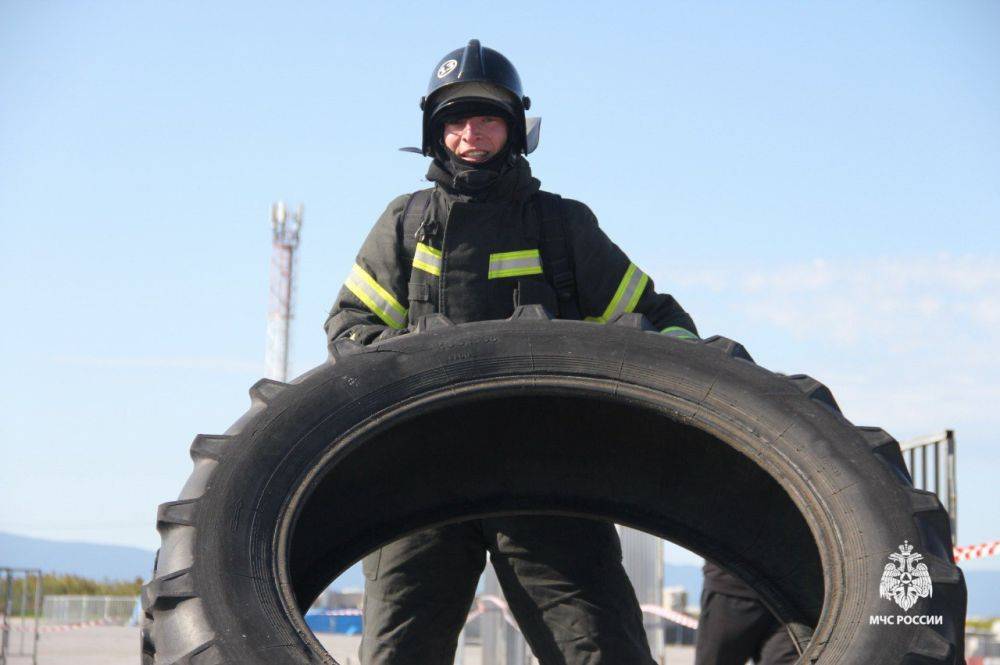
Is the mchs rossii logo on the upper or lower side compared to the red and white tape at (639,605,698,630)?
lower

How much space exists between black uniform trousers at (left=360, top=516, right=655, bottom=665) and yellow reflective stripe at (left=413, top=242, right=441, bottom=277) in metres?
0.81

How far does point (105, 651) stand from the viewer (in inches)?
608

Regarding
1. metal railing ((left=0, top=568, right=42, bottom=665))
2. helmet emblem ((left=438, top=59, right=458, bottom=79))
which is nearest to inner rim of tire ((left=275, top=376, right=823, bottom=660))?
helmet emblem ((left=438, top=59, right=458, bottom=79))

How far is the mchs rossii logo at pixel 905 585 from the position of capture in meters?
3.11

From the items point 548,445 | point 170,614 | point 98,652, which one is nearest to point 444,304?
point 548,445

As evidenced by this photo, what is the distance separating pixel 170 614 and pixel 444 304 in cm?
149

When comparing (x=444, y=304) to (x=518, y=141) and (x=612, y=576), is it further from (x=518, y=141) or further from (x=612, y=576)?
(x=612, y=576)

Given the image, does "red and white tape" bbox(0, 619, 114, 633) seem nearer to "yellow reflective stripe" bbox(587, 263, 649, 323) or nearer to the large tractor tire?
the large tractor tire

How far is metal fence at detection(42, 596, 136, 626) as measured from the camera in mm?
25500

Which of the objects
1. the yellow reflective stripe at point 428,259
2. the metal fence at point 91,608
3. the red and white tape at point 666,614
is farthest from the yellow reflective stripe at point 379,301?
the metal fence at point 91,608

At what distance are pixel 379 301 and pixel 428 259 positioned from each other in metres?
0.22

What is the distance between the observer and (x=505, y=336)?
11.6 ft

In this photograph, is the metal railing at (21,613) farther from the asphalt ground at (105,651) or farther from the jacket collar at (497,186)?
the jacket collar at (497,186)

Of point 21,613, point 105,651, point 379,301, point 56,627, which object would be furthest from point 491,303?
point 56,627
